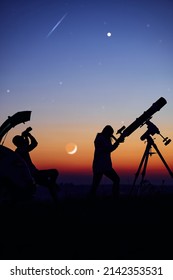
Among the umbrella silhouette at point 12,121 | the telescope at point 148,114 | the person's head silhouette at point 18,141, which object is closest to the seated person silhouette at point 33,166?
the person's head silhouette at point 18,141

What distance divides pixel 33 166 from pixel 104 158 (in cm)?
195

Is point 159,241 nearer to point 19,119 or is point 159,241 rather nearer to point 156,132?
point 19,119

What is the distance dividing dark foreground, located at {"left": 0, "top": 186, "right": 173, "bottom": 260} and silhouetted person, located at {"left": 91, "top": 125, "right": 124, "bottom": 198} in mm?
1081

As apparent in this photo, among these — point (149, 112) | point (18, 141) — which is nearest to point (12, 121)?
point (18, 141)

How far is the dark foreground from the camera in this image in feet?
17.3

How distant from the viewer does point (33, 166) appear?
Result: 9.68 meters

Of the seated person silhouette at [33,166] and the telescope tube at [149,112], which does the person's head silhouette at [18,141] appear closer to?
the seated person silhouette at [33,166]

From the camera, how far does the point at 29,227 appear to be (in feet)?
23.9

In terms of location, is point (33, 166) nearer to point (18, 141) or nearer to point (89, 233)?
point (18, 141)

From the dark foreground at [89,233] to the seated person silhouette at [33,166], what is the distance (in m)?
0.63

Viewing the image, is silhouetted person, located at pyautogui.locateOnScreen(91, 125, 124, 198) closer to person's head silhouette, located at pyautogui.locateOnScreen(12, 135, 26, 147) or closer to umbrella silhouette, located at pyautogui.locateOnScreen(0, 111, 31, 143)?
person's head silhouette, located at pyautogui.locateOnScreen(12, 135, 26, 147)

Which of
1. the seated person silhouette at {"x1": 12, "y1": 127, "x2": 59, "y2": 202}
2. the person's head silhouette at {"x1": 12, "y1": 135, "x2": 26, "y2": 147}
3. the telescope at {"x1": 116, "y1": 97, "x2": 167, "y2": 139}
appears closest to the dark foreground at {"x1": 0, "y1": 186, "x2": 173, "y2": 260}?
the seated person silhouette at {"x1": 12, "y1": 127, "x2": 59, "y2": 202}
